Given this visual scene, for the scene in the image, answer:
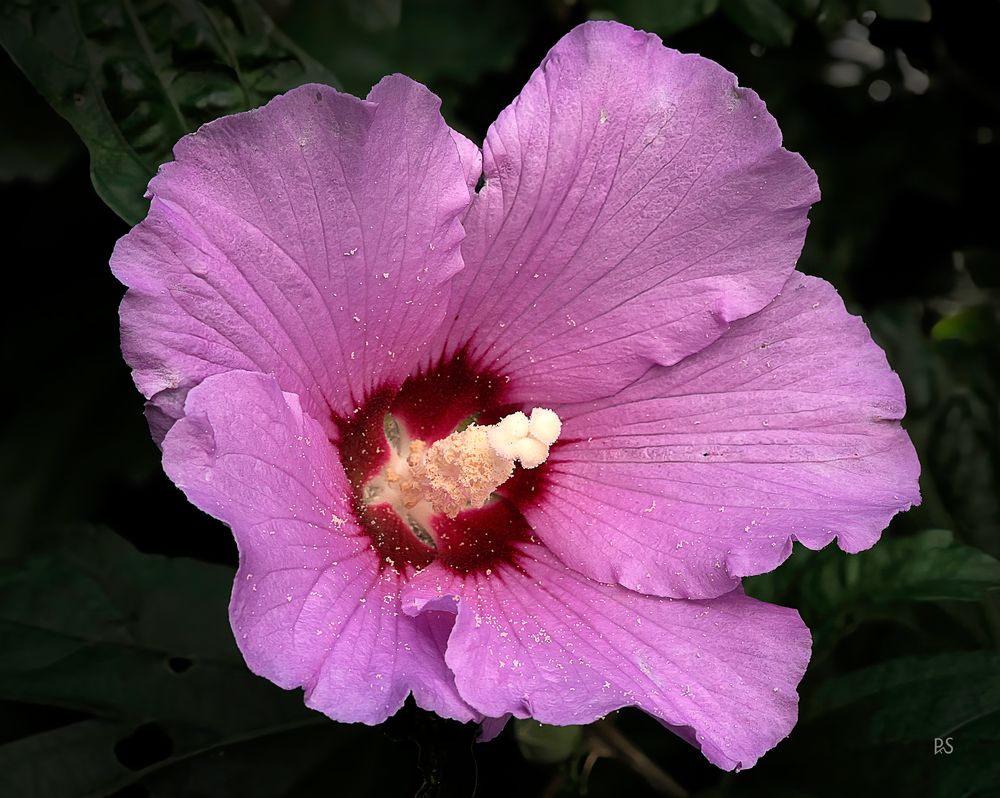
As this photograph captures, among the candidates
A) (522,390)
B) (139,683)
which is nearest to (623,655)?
(522,390)

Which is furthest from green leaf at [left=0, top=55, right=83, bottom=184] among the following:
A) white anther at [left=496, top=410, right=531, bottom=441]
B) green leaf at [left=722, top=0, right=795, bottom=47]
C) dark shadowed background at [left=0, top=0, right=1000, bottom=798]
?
green leaf at [left=722, top=0, right=795, bottom=47]

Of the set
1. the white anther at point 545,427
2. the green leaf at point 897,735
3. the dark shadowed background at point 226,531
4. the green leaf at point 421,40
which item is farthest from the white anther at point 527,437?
the green leaf at point 421,40

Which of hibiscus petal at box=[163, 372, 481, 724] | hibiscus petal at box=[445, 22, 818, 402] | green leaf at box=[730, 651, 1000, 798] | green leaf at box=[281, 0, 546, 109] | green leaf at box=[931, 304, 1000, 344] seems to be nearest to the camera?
hibiscus petal at box=[163, 372, 481, 724]

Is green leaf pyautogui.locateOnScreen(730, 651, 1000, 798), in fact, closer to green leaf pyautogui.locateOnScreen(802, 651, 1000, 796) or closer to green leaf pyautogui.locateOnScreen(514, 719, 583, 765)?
green leaf pyautogui.locateOnScreen(802, 651, 1000, 796)

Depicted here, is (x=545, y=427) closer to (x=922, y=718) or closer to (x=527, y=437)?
(x=527, y=437)

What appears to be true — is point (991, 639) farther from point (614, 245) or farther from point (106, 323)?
point (106, 323)

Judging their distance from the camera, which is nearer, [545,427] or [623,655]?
[623,655]

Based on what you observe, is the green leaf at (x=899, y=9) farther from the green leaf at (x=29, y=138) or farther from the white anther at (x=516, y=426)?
the green leaf at (x=29, y=138)

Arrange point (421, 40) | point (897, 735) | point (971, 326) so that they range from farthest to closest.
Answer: point (971, 326) < point (421, 40) < point (897, 735)
